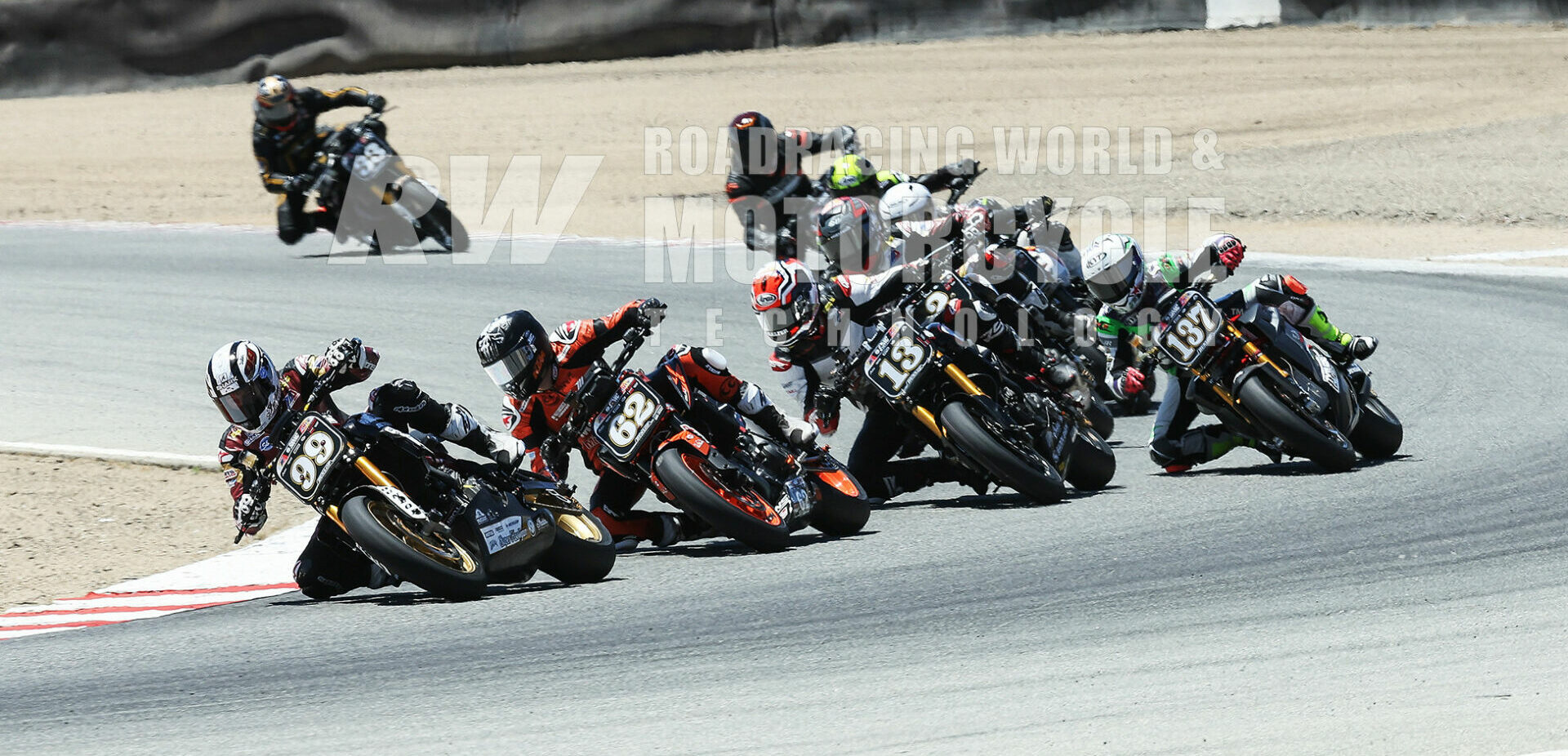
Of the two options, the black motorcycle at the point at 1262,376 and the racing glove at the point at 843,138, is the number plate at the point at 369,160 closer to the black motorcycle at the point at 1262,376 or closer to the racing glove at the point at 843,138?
the racing glove at the point at 843,138

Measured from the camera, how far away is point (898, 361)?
9.08 m

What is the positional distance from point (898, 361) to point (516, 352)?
1931 mm

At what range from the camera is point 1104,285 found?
388 inches

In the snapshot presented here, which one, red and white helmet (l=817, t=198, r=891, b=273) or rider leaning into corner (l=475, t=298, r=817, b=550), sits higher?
red and white helmet (l=817, t=198, r=891, b=273)

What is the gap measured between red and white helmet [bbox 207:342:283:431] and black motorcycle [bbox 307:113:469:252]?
10.2m

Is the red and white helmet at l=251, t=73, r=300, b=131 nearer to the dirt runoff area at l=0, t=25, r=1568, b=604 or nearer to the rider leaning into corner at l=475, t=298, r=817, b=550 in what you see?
the dirt runoff area at l=0, t=25, r=1568, b=604

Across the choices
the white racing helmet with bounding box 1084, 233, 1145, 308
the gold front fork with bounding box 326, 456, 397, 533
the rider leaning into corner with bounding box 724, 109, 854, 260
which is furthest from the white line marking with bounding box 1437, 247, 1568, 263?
the gold front fork with bounding box 326, 456, 397, 533

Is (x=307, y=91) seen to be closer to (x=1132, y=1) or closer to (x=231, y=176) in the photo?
(x=231, y=176)

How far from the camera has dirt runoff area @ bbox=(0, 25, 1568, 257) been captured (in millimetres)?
20359

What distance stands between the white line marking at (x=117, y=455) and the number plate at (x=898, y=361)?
13.8ft

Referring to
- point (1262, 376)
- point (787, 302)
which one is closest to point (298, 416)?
point (787, 302)

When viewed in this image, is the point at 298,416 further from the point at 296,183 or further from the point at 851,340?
the point at 296,183

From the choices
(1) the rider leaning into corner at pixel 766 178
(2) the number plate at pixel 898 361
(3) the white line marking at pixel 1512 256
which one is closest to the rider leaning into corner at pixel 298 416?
(2) the number plate at pixel 898 361

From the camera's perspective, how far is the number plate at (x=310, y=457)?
24.8ft
